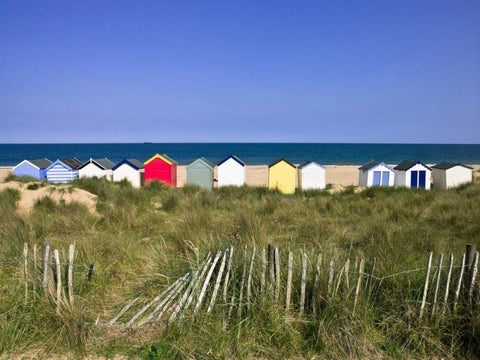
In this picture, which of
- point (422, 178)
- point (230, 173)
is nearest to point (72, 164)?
point (230, 173)

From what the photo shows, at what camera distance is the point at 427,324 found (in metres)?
4.36

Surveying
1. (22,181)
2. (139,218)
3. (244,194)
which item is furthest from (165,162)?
(139,218)

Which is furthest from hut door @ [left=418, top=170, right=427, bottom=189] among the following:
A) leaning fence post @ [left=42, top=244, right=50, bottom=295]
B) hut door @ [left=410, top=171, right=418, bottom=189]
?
leaning fence post @ [left=42, top=244, right=50, bottom=295]

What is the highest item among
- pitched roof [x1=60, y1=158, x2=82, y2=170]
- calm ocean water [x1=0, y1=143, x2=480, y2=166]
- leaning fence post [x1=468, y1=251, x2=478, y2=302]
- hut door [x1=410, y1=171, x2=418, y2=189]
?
calm ocean water [x1=0, y1=143, x2=480, y2=166]

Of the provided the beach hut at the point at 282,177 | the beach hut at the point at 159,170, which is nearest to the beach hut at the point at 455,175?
the beach hut at the point at 282,177

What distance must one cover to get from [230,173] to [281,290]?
12.0 meters

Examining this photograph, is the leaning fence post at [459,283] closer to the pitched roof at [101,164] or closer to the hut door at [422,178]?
the hut door at [422,178]

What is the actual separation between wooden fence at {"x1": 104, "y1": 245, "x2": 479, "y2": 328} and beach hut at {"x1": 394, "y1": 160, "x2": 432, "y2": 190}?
13.4 meters

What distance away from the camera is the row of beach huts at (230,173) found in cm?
1625

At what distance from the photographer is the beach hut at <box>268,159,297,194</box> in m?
16.0

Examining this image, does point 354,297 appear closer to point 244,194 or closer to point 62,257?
point 62,257

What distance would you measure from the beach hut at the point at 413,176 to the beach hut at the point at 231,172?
7563 millimetres

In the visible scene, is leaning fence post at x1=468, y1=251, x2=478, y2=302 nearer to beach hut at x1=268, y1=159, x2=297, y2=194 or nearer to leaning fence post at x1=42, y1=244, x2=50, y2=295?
leaning fence post at x1=42, y1=244, x2=50, y2=295

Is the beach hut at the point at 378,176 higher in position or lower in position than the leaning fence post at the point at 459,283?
higher
